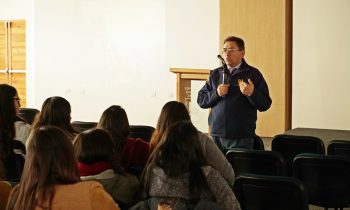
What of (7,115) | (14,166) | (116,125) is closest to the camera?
(116,125)

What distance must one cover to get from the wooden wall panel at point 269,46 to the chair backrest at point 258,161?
14.9 feet

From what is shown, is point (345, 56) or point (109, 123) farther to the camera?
point (345, 56)

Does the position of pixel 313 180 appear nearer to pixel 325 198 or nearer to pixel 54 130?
pixel 325 198

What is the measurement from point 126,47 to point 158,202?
26.9 feet

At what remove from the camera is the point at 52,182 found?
248 cm

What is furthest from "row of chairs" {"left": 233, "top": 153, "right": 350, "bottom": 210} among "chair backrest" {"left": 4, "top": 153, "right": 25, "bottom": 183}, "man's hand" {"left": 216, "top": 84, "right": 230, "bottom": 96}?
"chair backrest" {"left": 4, "top": 153, "right": 25, "bottom": 183}

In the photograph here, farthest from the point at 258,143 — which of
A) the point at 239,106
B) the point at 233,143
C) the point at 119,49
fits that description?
the point at 119,49

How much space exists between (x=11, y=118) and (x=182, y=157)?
220cm

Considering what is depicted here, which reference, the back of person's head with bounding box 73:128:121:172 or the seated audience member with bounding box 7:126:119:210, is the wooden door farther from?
the seated audience member with bounding box 7:126:119:210

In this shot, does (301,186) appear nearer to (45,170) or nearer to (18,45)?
(45,170)

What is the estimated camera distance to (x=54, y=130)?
2.54 metres

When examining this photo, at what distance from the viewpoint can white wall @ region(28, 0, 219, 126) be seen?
999 centimetres

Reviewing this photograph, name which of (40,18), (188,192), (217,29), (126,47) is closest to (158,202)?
(188,192)

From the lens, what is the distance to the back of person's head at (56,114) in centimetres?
435
